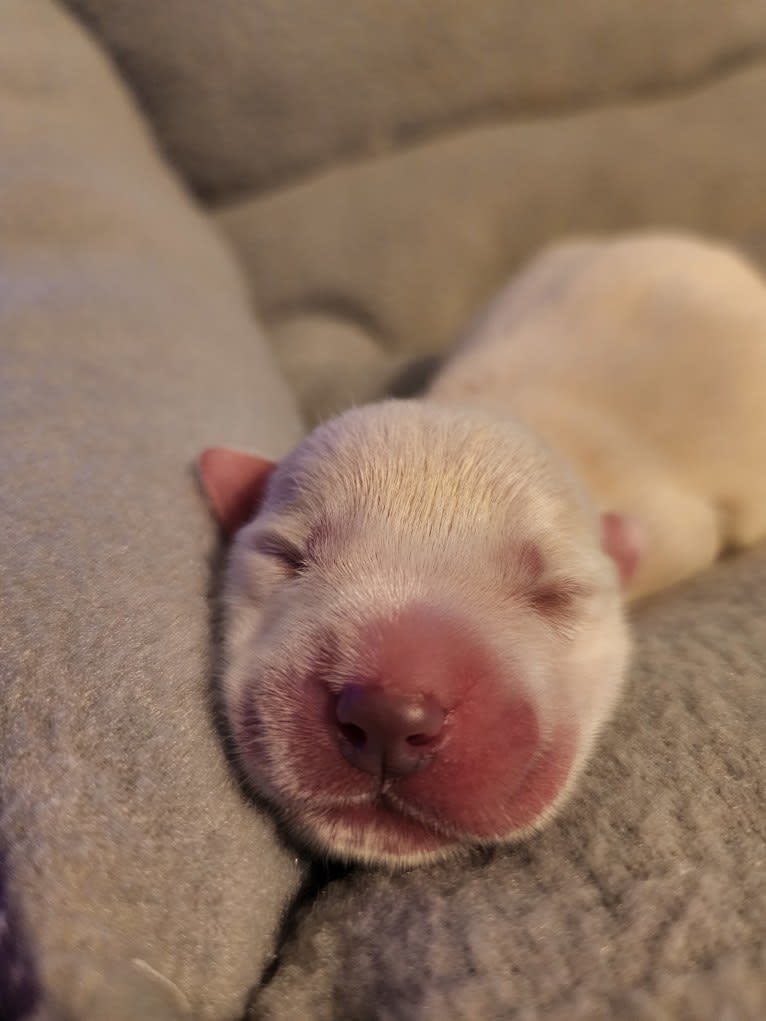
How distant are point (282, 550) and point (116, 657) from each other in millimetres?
246

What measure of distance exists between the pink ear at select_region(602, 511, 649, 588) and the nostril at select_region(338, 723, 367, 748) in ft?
1.63

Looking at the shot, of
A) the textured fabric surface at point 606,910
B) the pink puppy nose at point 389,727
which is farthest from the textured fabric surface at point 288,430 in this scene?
the pink puppy nose at point 389,727

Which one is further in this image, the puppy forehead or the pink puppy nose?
the puppy forehead

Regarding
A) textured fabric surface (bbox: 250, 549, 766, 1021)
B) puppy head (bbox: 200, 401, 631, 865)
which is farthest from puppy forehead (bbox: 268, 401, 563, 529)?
textured fabric surface (bbox: 250, 549, 766, 1021)

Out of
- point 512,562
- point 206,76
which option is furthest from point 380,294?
point 512,562

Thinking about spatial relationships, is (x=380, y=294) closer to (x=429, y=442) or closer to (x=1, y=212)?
(x=1, y=212)

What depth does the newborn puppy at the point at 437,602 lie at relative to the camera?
834 mm

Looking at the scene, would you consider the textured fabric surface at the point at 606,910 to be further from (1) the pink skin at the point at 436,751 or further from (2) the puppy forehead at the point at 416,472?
(2) the puppy forehead at the point at 416,472

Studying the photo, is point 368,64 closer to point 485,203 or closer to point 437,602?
point 485,203

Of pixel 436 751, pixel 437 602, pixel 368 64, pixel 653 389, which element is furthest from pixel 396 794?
pixel 368 64

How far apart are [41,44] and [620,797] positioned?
1896 millimetres

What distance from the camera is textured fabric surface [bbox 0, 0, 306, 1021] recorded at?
0.71m

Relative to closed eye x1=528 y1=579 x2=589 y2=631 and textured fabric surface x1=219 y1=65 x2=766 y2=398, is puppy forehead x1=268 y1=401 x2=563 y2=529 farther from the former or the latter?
textured fabric surface x1=219 y1=65 x2=766 y2=398

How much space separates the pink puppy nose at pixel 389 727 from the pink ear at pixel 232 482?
368 millimetres
